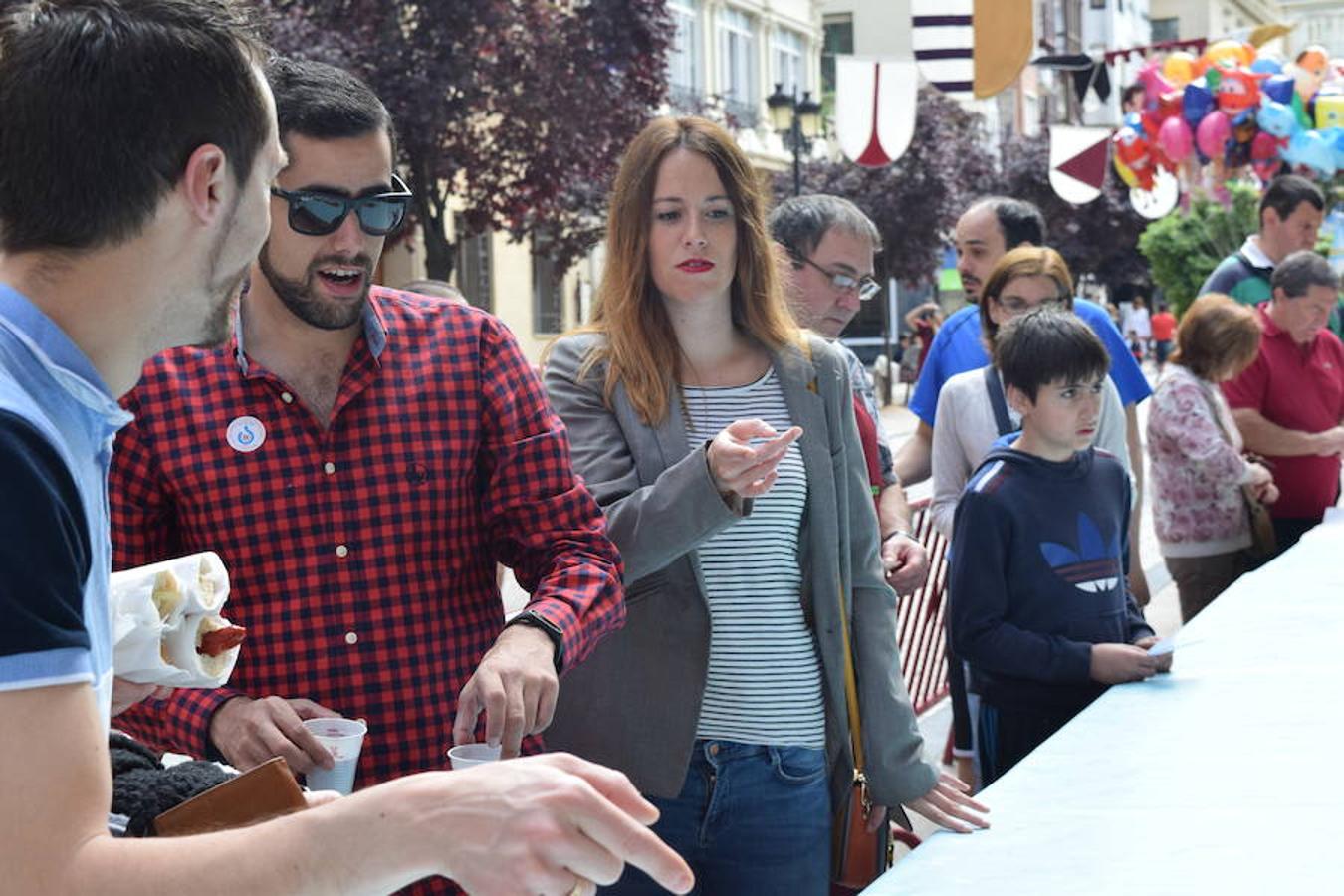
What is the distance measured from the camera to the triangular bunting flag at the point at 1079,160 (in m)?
14.1

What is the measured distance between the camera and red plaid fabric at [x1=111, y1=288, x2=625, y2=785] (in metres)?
2.44

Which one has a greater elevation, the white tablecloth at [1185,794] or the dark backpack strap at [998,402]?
the dark backpack strap at [998,402]

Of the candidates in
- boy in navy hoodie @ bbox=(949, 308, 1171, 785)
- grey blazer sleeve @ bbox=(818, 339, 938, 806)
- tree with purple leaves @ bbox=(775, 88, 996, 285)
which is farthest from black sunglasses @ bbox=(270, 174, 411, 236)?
tree with purple leaves @ bbox=(775, 88, 996, 285)

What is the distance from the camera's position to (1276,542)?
6.68 m

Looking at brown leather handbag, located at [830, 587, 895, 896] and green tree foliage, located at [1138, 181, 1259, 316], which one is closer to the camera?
brown leather handbag, located at [830, 587, 895, 896]

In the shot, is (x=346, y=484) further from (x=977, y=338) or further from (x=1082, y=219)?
(x=1082, y=219)

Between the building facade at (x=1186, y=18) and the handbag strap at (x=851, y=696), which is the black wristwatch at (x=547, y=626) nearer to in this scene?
the handbag strap at (x=851, y=696)

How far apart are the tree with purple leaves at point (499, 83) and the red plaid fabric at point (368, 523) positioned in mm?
13157

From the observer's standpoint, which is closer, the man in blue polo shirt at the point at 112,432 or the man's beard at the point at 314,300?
the man in blue polo shirt at the point at 112,432

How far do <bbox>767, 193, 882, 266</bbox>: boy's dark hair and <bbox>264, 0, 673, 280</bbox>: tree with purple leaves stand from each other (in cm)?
1111

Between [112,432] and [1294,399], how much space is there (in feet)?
20.1

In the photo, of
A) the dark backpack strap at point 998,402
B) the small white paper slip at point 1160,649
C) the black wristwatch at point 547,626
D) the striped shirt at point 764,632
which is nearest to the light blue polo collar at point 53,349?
the black wristwatch at point 547,626

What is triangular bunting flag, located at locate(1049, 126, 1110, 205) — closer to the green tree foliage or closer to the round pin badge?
the round pin badge

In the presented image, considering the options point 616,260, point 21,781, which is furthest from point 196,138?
point 616,260
